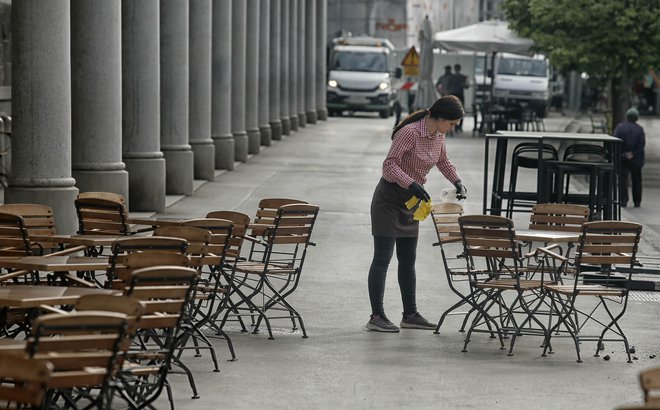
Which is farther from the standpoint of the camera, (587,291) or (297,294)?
(297,294)

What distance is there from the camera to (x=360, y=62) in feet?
186

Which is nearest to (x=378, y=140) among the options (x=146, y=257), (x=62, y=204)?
(x=62, y=204)

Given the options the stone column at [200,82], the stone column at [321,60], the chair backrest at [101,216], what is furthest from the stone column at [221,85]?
the stone column at [321,60]

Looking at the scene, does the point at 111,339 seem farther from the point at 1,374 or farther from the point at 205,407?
the point at 205,407

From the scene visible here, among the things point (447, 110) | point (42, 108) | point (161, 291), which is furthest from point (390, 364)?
point (42, 108)

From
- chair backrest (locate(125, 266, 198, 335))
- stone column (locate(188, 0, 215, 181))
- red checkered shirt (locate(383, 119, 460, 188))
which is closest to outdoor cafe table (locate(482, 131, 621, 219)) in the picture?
red checkered shirt (locate(383, 119, 460, 188))

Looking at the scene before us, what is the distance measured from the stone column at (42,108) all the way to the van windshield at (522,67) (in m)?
40.1

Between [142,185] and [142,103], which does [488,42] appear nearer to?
[142,103]

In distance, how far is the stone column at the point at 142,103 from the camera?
20500 mm

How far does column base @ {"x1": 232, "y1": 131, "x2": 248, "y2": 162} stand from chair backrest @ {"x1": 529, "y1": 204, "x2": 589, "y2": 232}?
18.9 metres

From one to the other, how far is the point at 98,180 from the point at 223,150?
11.0m

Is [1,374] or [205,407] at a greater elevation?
[1,374]

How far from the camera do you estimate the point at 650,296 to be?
1442 cm

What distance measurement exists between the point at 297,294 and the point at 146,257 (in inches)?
198
